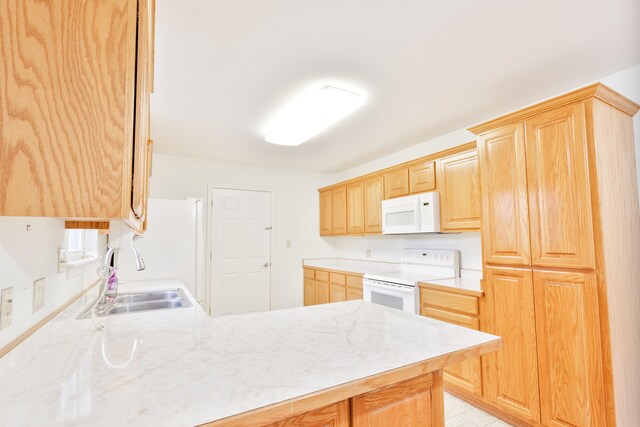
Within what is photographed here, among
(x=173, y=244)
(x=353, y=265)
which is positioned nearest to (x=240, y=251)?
(x=173, y=244)

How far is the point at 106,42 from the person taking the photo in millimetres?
640

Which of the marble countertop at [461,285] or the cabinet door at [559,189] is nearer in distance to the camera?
the cabinet door at [559,189]

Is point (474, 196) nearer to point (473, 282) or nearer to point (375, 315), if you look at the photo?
point (473, 282)

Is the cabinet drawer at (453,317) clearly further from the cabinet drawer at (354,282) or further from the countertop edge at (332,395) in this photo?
the countertop edge at (332,395)

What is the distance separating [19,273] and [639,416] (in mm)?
3041

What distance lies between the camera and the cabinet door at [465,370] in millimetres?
2344

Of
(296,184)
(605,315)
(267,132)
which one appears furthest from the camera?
(296,184)

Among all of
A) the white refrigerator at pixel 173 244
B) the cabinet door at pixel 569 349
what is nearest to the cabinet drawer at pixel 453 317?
the cabinet door at pixel 569 349

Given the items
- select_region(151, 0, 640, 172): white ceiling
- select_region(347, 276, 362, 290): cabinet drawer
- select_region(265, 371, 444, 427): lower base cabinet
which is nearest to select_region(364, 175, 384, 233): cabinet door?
select_region(347, 276, 362, 290): cabinet drawer

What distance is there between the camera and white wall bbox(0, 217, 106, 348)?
93 cm

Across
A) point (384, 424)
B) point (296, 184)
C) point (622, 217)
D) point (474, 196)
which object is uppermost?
point (296, 184)

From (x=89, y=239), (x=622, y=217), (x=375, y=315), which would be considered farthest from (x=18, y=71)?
(x=622, y=217)

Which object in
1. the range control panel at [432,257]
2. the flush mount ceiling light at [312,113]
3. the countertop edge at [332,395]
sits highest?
the flush mount ceiling light at [312,113]

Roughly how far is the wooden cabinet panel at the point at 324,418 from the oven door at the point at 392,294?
2.02 m
